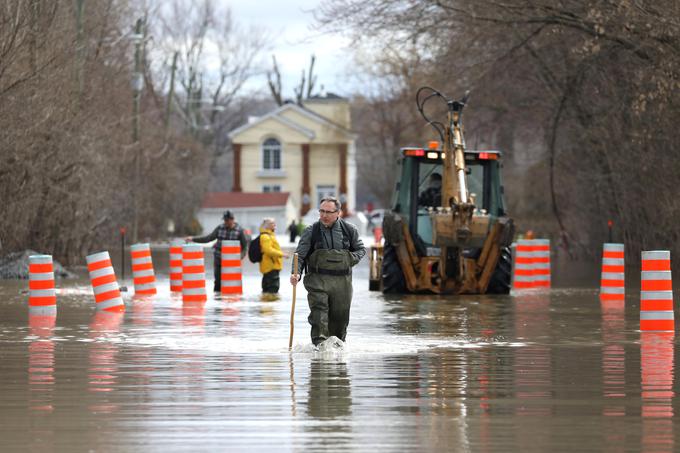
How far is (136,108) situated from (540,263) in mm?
27281

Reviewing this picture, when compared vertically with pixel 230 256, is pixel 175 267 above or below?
below

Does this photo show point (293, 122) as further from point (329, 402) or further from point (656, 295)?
point (329, 402)

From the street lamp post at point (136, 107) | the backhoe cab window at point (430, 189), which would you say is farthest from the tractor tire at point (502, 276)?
the street lamp post at point (136, 107)

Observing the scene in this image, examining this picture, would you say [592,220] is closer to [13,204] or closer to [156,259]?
[156,259]

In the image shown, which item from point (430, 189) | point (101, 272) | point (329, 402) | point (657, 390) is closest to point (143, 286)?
point (101, 272)

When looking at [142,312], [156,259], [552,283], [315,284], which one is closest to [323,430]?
[315,284]

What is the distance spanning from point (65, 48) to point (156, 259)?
13.7 m

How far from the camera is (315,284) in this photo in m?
15.9

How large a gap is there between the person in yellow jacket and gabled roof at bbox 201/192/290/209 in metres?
68.9

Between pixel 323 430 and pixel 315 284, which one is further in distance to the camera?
pixel 315 284

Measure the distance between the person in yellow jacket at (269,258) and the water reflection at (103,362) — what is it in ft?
17.9

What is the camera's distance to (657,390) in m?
13.0

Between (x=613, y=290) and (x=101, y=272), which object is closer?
(x=101, y=272)

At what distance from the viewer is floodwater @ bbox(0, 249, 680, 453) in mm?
10492
